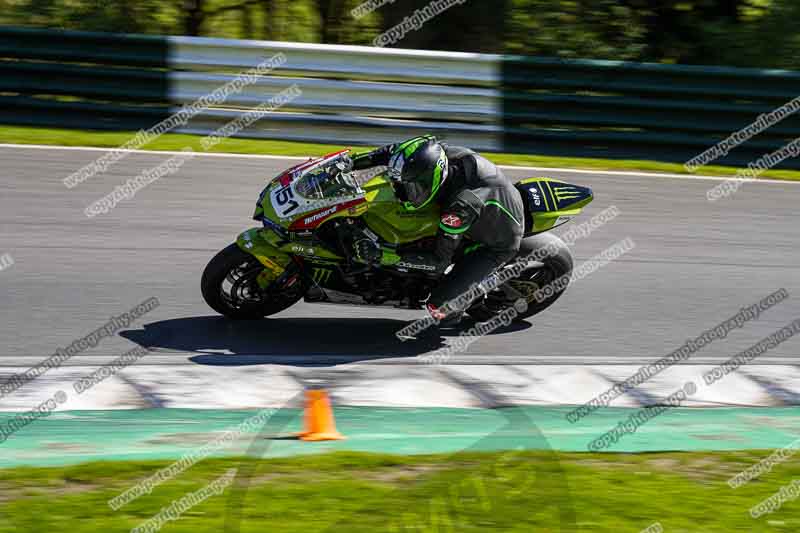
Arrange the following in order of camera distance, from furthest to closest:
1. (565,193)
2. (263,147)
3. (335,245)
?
(263,147) → (565,193) → (335,245)

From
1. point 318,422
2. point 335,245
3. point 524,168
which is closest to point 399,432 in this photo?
point 318,422

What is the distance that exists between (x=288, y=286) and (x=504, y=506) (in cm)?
335

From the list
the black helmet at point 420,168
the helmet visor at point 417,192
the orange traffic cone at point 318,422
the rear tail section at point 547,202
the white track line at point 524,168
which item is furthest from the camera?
the white track line at point 524,168

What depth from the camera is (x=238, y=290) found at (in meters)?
8.05

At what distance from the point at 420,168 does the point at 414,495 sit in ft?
9.01

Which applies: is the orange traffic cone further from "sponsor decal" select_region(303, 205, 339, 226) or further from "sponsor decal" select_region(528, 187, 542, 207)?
"sponsor decal" select_region(528, 187, 542, 207)

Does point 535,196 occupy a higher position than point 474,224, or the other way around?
point 535,196

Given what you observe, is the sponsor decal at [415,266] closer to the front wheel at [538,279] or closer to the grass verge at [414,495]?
the front wheel at [538,279]

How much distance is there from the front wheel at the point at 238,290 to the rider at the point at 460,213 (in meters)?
0.78

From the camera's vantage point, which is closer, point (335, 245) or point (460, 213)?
point (460, 213)

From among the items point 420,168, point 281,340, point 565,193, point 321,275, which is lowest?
point 281,340

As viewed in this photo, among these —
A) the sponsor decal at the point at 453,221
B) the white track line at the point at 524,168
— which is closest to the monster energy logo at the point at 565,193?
the sponsor decal at the point at 453,221

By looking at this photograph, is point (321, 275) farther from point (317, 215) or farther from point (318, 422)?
point (318, 422)

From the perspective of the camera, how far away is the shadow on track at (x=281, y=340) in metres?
7.67
